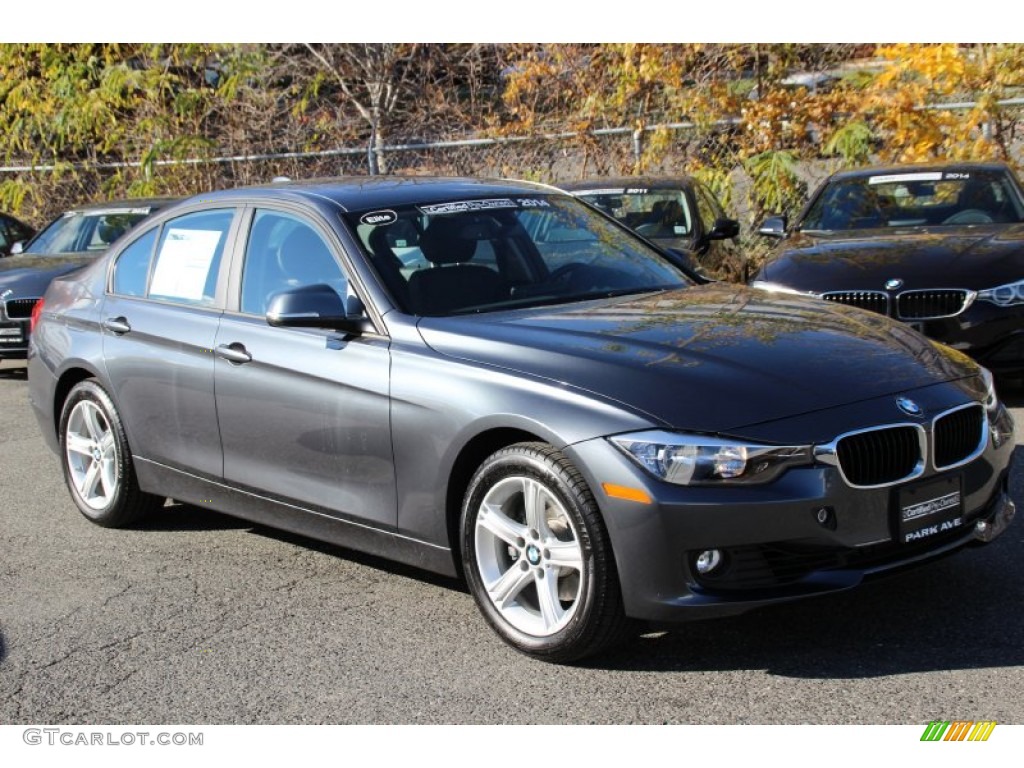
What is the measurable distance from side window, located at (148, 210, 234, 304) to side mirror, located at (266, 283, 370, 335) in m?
0.94

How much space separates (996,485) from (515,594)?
5.70ft

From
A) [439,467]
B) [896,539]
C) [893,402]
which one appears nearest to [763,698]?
[896,539]

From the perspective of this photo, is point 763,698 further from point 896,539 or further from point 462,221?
point 462,221

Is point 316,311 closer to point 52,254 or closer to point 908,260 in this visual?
point 908,260

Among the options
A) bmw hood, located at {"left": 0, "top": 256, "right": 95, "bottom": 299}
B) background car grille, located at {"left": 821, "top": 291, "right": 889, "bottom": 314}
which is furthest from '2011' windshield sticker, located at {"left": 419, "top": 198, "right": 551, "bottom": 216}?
bmw hood, located at {"left": 0, "top": 256, "right": 95, "bottom": 299}

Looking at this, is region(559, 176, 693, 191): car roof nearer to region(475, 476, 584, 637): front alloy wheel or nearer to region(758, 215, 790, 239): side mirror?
region(758, 215, 790, 239): side mirror

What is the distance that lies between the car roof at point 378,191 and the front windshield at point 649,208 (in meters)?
4.95

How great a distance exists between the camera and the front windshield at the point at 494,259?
5.61 m

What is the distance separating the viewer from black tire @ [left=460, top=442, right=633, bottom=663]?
452cm

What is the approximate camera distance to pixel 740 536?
433cm

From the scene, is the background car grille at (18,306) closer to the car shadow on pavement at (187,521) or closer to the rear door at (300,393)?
the car shadow on pavement at (187,521)

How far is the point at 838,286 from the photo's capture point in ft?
29.6
